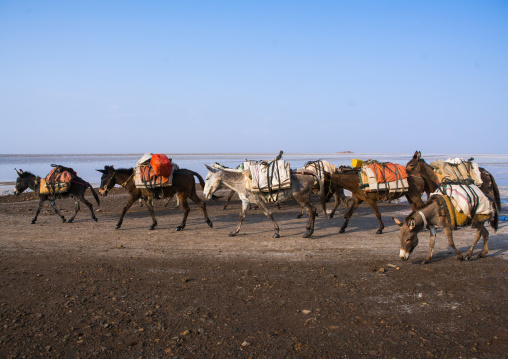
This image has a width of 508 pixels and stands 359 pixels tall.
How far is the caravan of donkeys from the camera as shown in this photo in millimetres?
7746

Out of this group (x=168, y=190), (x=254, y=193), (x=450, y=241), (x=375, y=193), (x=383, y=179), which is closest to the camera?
(x=450, y=241)

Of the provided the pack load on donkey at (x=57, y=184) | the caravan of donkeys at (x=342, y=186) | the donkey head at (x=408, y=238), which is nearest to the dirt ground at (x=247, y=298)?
the donkey head at (x=408, y=238)

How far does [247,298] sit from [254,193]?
4.78 m

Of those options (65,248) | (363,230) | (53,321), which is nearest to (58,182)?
(65,248)

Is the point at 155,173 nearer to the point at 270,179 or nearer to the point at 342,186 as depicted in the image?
the point at 270,179

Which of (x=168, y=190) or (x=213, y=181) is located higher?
(x=213, y=181)

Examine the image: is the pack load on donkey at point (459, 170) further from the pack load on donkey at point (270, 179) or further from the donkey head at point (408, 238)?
the pack load on donkey at point (270, 179)

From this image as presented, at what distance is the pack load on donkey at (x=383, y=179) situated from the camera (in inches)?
405

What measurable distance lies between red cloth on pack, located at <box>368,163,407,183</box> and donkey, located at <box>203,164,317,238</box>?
1692 mm

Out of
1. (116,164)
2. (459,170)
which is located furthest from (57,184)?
(116,164)

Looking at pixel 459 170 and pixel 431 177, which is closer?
pixel 459 170

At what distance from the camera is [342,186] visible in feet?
36.8

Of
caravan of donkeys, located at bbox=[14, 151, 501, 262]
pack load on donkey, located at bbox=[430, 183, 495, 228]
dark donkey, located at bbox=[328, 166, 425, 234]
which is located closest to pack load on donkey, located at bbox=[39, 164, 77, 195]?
caravan of donkeys, located at bbox=[14, 151, 501, 262]

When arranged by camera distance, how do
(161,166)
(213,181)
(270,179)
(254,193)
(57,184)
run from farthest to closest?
(57,184) < (161,166) < (213,181) < (254,193) < (270,179)
